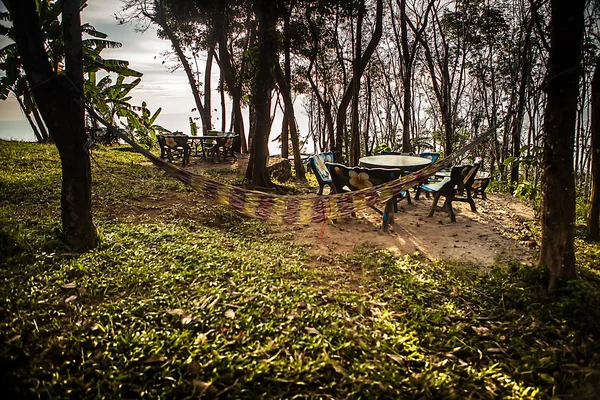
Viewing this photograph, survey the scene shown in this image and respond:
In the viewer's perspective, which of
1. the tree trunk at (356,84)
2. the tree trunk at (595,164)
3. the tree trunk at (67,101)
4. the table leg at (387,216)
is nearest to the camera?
the tree trunk at (67,101)

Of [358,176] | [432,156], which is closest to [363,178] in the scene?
[358,176]

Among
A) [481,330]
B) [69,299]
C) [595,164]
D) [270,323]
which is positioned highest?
[595,164]

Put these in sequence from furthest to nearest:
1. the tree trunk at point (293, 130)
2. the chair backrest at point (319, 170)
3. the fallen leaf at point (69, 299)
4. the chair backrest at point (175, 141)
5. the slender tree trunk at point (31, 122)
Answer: the slender tree trunk at point (31, 122) → the chair backrest at point (175, 141) → the tree trunk at point (293, 130) → the chair backrest at point (319, 170) → the fallen leaf at point (69, 299)

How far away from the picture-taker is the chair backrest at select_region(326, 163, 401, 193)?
3.54m

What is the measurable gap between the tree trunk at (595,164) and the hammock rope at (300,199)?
1.05m

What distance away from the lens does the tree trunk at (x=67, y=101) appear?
7.36 feet

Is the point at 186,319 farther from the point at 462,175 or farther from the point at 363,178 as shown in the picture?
the point at 462,175

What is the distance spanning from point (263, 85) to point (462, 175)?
9.37 ft

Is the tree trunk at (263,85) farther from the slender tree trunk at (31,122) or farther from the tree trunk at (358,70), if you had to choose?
the slender tree trunk at (31,122)

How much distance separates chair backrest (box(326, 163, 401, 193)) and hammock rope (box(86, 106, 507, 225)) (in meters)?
0.79

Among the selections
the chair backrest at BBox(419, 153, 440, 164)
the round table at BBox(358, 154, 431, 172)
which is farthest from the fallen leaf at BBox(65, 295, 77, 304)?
the chair backrest at BBox(419, 153, 440, 164)

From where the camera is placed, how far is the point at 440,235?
3523mm

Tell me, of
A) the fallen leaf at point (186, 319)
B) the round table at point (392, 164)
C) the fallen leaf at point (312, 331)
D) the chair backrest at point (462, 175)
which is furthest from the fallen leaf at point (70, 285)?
the chair backrest at point (462, 175)

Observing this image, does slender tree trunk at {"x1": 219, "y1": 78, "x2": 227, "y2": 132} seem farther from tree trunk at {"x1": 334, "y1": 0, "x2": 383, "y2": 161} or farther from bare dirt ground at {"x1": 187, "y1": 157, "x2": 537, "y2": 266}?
bare dirt ground at {"x1": 187, "y1": 157, "x2": 537, "y2": 266}
